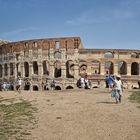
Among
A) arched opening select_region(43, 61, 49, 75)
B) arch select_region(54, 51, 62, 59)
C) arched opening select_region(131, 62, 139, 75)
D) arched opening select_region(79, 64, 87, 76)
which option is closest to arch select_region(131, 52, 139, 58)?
arched opening select_region(131, 62, 139, 75)

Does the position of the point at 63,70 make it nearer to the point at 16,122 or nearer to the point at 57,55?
the point at 57,55

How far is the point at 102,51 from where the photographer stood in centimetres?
3928

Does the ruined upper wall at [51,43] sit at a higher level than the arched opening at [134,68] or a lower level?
higher

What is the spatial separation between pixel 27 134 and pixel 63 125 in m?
1.69

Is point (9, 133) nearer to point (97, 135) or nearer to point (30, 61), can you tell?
point (97, 135)

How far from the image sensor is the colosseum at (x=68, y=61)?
128 feet

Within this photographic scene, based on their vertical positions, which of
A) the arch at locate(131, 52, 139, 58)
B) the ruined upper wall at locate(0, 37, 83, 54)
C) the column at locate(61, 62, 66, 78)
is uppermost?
the ruined upper wall at locate(0, 37, 83, 54)

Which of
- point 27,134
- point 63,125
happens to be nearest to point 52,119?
point 63,125

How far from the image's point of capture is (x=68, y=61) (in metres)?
40.8

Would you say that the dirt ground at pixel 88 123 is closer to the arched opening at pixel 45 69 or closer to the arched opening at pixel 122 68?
the arched opening at pixel 122 68

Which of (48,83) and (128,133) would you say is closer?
(128,133)

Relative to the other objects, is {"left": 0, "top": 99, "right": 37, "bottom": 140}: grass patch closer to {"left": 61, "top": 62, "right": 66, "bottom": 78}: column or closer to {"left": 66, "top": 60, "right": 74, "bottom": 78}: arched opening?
{"left": 61, "top": 62, "right": 66, "bottom": 78}: column

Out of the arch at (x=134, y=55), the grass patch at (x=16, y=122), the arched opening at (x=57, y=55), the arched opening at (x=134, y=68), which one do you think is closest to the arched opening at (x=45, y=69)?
the arched opening at (x=57, y=55)

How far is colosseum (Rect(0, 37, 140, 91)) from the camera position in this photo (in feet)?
128
